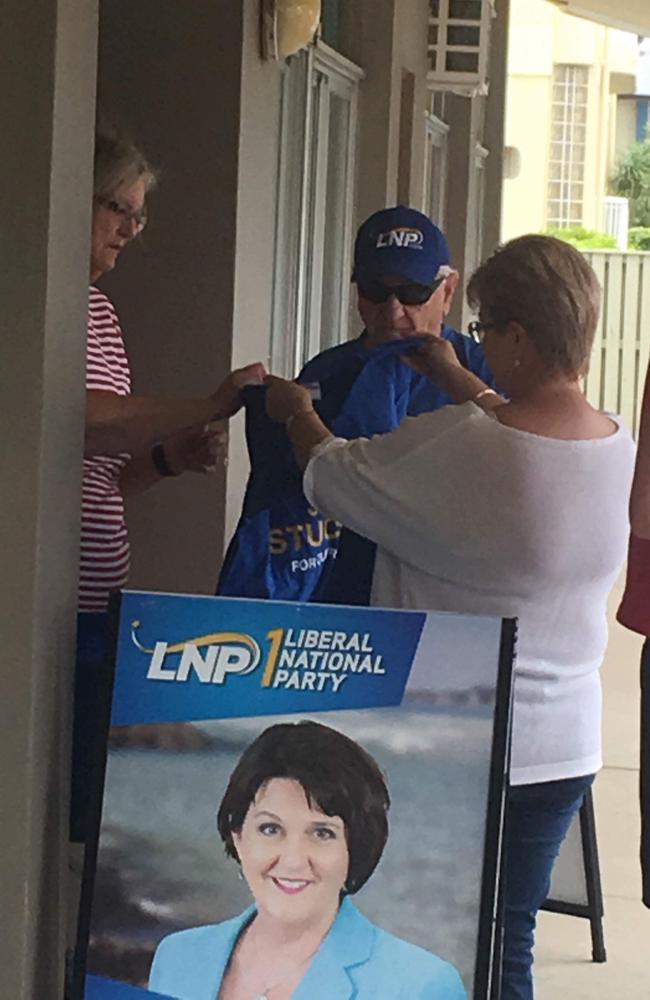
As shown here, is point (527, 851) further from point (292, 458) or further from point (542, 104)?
point (542, 104)

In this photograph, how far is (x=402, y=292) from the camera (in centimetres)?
293

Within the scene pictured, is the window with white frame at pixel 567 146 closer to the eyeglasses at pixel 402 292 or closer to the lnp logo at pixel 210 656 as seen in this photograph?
the eyeglasses at pixel 402 292

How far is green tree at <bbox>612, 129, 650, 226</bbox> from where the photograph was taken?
1236 inches

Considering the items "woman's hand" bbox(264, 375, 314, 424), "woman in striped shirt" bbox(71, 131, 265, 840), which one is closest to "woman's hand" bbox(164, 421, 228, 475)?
"woman in striped shirt" bbox(71, 131, 265, 840)

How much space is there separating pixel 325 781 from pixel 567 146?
29251mm

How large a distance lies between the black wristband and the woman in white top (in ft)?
1.67

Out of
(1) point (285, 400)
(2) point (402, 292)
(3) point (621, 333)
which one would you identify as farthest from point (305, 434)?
(3) point (621, 333)

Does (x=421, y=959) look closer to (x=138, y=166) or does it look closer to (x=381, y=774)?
(x=381, y=774)

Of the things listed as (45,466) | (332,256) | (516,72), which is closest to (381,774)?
(45,466)

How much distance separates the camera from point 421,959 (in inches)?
91.4

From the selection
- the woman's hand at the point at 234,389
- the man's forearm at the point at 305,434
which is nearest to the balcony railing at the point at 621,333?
the woman's hand at the point at 234,389

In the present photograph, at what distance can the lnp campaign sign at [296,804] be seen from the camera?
234cm

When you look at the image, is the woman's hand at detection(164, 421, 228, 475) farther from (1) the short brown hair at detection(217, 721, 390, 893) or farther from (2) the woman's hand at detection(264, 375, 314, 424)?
(1) the short brown hair at detection(217, 721, 390, 893)

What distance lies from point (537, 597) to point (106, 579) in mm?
855
